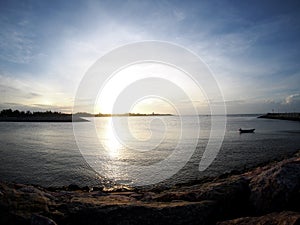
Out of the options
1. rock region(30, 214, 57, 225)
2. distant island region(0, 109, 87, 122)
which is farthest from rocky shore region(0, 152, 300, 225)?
distant island region(0, 109, 87, 122)

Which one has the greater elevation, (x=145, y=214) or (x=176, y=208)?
(x=176, y=208)

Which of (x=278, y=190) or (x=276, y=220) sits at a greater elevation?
(x=278, y=190)

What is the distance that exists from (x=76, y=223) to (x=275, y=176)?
6.54 m

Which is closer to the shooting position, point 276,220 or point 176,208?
point 276,220

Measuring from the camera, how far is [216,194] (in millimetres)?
7836

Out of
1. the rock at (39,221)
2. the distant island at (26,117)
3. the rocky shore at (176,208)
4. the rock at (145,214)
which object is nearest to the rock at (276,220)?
the rocky shore at (176,208)

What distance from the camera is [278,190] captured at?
6715 mm

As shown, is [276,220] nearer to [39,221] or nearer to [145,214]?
[145,214]

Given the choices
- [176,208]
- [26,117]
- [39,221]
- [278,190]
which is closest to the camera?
[39,221]

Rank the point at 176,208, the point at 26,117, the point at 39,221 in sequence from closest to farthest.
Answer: the point at 39,221, the point at 176,208, the point at 26,117

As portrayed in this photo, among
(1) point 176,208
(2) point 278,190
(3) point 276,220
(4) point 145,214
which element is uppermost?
(2) point 278,190

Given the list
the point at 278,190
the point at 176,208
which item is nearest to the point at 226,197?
the point at 278,190

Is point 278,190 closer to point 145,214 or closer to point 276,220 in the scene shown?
point 276,220

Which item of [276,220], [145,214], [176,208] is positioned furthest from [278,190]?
[145,214]
